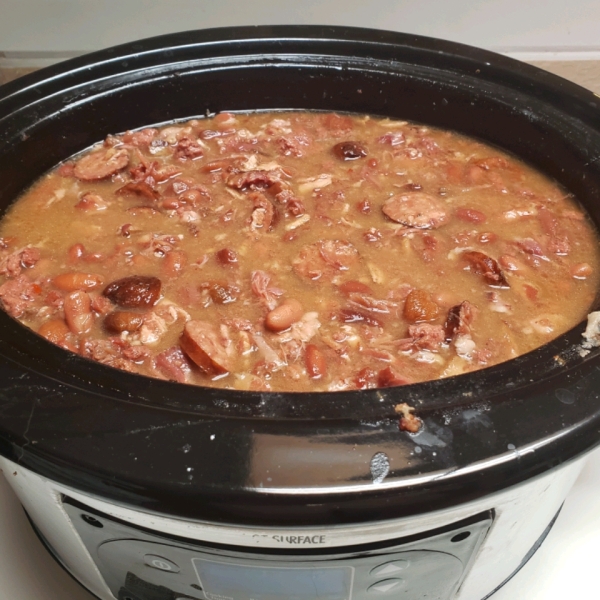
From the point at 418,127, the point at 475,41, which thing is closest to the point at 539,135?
the point at 418,127

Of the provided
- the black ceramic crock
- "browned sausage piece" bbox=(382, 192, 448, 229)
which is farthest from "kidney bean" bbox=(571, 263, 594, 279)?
the black ceramic crock

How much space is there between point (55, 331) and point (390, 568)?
735 millimetres

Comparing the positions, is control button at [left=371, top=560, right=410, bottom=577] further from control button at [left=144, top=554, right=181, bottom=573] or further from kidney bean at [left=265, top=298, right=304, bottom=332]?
kidney bean at [left=265, top=298, right=304, bottom=332]

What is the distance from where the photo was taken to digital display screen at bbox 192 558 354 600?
2.86 ft

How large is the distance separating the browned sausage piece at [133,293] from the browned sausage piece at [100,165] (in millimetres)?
446

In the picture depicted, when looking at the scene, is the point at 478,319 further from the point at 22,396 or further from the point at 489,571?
the point at 22,396

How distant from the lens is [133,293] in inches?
48.0

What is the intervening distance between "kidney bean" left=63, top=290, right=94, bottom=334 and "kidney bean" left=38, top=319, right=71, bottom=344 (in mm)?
12

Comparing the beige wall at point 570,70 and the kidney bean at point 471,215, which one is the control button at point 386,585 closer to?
the kidney bean at point 471,215

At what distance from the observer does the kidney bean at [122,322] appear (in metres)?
1.17

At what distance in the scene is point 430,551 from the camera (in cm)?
88

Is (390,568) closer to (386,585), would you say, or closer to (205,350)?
(386,585)

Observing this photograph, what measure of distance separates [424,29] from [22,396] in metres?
1.61

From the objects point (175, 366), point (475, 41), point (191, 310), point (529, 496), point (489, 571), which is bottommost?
point (489, 571)
